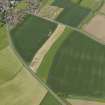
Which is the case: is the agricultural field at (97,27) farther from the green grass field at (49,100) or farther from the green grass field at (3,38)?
the green grass field at (49,100)

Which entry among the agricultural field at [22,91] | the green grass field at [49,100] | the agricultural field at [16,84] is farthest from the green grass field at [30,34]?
the green grass field at [49,100]

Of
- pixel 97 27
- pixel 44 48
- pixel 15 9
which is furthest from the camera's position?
pixel 15 9

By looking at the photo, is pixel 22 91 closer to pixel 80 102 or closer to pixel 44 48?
pixel 80 102

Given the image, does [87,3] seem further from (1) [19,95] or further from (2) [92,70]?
(1) [19,95]

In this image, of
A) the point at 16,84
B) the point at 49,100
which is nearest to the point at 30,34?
the point at 16,84

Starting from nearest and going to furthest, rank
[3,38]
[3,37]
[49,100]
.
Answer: [49,100] → [3,38] → [3,37]

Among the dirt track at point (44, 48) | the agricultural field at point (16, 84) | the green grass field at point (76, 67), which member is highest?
the agricultural field at point (16, 84)
